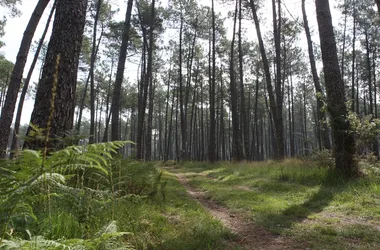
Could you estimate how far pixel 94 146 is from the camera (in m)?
2.16

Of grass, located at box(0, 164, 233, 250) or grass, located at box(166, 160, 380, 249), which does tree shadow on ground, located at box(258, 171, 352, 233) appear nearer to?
grass, located at box(166, 160, 380, 249)

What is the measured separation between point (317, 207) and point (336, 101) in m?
3.54

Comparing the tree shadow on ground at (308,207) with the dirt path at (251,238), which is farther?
the tree shadow on ground at (308,207)

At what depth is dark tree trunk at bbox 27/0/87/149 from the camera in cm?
418

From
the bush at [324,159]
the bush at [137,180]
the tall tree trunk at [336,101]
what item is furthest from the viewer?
the bush at [324,159]

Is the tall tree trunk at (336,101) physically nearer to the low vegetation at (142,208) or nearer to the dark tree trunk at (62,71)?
the low vegetation at (142,208)

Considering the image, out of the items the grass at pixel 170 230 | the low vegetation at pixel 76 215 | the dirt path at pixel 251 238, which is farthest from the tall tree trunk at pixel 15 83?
the dirt path at pixel 251 238

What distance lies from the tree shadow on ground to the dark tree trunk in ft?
12.0

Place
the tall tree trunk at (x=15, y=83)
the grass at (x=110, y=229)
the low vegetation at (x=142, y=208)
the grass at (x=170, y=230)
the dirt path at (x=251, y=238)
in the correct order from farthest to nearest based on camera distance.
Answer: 1. the tall tree trunk at (x=15, y=83)
2. the dirt path at (x=251, y=238)
3. the grass at (x=170, y=230)
4. the low vegetation at (x=142, y=208)
5. the grass at (x=110, y=229)

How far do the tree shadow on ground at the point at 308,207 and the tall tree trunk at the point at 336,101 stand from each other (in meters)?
0.43

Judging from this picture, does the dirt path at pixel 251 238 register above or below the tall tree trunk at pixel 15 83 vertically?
below

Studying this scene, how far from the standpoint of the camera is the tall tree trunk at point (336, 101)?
7.10 m

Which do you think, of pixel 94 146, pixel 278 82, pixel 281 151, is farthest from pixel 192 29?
pixel 94 146

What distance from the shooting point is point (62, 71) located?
4320 millimetres
